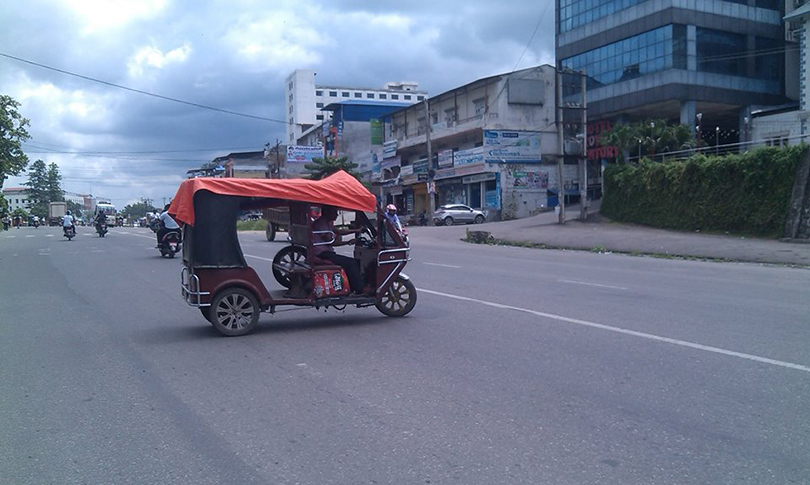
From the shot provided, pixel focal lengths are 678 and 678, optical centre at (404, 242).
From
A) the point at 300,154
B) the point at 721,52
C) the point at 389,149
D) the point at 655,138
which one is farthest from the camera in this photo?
the point at 300,154

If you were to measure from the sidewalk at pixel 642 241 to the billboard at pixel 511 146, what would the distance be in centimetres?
996

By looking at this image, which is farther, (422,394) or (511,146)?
(511,146)

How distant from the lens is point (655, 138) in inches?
1388

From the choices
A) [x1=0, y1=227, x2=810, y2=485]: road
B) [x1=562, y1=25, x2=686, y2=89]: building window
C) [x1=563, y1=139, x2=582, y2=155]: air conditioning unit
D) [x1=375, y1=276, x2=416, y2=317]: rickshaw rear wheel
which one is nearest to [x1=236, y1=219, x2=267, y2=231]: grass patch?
[x1=563, y1=139, x2=582, y2=155]: air conditioning unit

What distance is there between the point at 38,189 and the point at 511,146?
103 meters

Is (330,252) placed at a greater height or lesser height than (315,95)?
lesser

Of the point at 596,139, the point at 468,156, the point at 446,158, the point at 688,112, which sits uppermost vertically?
the point at 688,112

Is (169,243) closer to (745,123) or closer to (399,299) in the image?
(399,299)

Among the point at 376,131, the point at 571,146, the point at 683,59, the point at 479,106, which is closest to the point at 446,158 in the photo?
the point at 479,106

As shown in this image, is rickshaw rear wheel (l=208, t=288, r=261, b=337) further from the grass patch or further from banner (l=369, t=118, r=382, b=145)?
banner (l=369, t=118, r=382, b=145)

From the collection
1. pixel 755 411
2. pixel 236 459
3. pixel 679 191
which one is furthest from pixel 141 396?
pixel 679 191

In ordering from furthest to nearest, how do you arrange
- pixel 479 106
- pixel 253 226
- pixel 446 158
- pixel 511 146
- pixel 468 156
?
pixel 253 226, pixel 446 158, pixel 479 106, pixel 468 156, pixel 511 146

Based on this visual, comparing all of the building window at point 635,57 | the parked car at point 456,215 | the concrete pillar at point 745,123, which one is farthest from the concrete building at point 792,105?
the parked car at point 456,215

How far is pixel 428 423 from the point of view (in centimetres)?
543
